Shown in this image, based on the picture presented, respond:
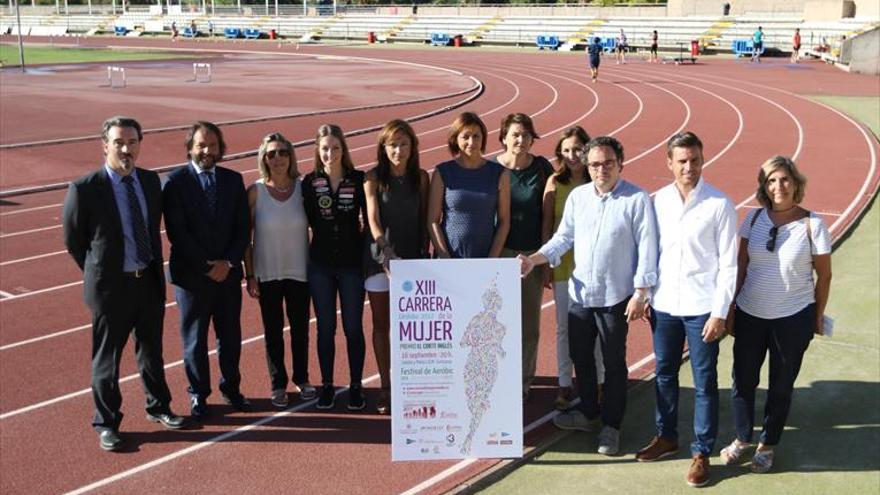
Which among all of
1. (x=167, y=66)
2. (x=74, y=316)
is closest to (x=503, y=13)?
(x=167, y=66)

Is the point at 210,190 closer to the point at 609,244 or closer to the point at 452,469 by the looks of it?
the point at 452,469

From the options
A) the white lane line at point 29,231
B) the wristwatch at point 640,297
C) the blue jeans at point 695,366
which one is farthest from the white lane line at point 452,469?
the white lane line at point 29,231

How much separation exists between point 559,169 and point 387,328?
5.27 feet

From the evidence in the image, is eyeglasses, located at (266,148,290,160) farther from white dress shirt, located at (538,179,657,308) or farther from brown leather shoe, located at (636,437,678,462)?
brown leather shoe, located at (636,437,678,462)

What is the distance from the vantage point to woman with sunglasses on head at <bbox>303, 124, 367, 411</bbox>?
18.0 feet

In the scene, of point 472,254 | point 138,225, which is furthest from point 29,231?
point 472,254

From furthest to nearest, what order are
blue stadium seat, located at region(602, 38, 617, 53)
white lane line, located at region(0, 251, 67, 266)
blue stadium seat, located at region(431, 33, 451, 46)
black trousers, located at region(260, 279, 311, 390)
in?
blue stadium seat, located at region(431, 33, 451, 46) → blue stadium seat, located at region(602, 38, 617, 53) → white lane line, located at region(0, 251, 67, 266) → black trousers, located at region(260, 279, 311, 390)

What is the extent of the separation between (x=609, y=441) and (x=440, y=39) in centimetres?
5511

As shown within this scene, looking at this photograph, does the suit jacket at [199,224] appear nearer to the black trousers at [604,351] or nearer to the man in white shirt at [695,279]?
the black trousers at [604,351]

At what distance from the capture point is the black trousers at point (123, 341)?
537 centimetres

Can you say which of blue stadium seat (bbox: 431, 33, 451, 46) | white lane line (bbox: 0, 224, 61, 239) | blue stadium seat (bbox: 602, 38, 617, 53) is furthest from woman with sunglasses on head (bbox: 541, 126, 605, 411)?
blue stadium seat (bbox: 431, 33, 451, 46)

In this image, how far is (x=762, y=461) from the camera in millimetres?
5070

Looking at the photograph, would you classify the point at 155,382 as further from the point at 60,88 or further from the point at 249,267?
the point at 60,88

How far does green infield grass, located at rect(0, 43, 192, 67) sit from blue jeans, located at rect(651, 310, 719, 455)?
43.5m
